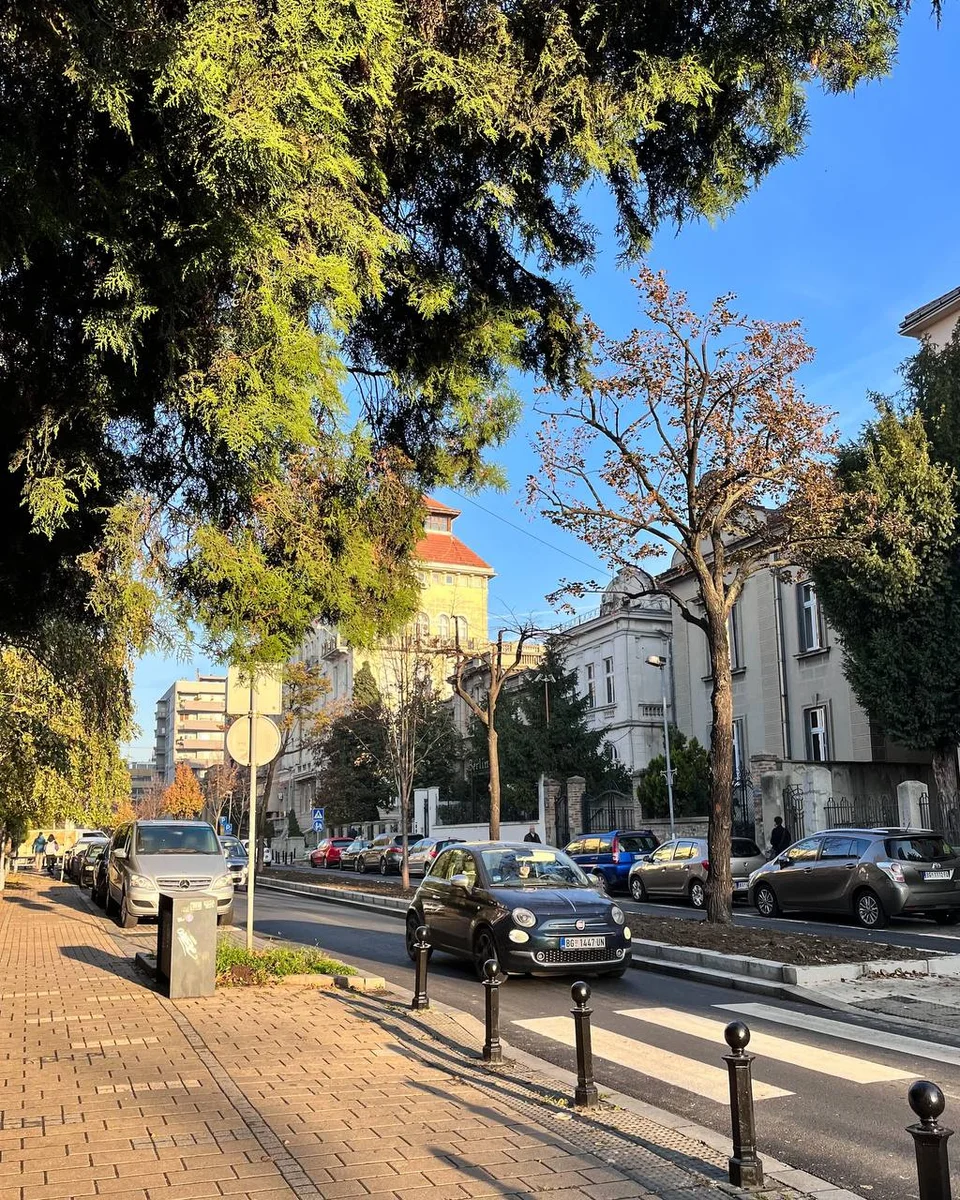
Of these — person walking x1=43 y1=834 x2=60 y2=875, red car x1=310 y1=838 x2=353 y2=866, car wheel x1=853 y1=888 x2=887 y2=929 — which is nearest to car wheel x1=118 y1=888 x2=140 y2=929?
car wheel x1=853 y1=888 x2=887 y2=929

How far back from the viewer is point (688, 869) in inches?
891

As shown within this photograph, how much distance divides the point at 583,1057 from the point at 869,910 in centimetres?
1249

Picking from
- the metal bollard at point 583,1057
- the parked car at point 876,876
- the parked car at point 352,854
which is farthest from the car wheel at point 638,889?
the parked car at point 352,854

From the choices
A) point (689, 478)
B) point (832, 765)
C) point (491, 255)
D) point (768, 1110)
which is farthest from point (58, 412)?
point (832, 765)

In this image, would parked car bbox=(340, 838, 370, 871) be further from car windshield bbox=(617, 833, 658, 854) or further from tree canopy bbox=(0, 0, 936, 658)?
tree canopy bbox=(0, 0, 936, 658)

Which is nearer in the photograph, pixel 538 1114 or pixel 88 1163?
pixel 88 1163

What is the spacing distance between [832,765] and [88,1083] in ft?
79.4

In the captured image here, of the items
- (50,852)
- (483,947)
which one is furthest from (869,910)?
(50,852)

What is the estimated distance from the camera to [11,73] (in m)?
5.17

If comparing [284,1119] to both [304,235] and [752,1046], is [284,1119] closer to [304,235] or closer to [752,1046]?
[752,1046]

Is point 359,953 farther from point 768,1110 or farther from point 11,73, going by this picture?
point 11,73

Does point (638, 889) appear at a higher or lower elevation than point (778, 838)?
lower

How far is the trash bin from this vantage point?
9781 mm

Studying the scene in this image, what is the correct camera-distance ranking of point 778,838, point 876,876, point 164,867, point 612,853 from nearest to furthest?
1. point 876,876
2. point 164,867
3. point 778,838
4. point 612,853
